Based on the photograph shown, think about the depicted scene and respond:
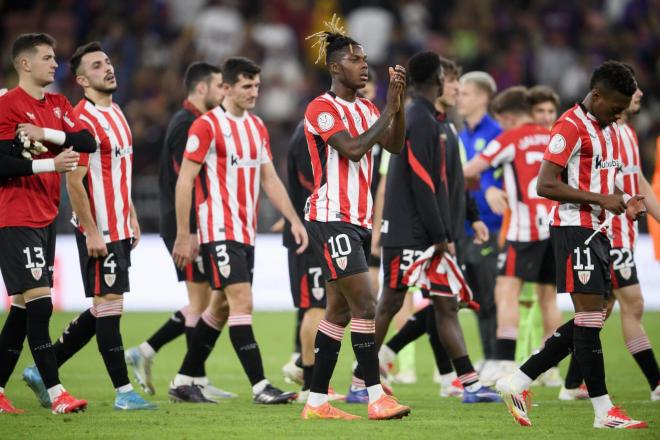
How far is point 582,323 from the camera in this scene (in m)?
7.13

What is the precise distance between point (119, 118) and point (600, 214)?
362 cm

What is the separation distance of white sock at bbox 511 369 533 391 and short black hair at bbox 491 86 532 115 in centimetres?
363

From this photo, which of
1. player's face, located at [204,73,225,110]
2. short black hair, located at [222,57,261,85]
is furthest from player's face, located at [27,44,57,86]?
player's face, located at [204,73,225,110]

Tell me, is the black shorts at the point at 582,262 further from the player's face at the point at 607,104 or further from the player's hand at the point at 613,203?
the player's face at the point at 607,104

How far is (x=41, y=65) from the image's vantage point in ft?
25.7

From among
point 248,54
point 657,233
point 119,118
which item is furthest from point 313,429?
point 248,54

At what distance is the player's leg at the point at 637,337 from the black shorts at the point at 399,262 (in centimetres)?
163

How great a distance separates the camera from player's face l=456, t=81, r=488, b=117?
36.1 ft

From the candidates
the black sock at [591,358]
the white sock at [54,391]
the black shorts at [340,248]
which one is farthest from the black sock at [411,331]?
the white sock at [54,391]

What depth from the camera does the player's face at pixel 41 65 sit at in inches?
308

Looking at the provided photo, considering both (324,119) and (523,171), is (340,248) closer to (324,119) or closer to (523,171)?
(324,119)

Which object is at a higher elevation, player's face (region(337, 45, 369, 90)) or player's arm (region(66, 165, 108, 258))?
player's face (region(337, 45, 369, 90))

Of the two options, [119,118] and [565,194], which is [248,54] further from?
[565,194]

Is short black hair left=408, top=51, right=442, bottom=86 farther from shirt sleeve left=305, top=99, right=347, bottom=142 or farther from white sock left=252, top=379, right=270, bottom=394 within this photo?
white sock left=252, top=379, right=270, bottom=394
